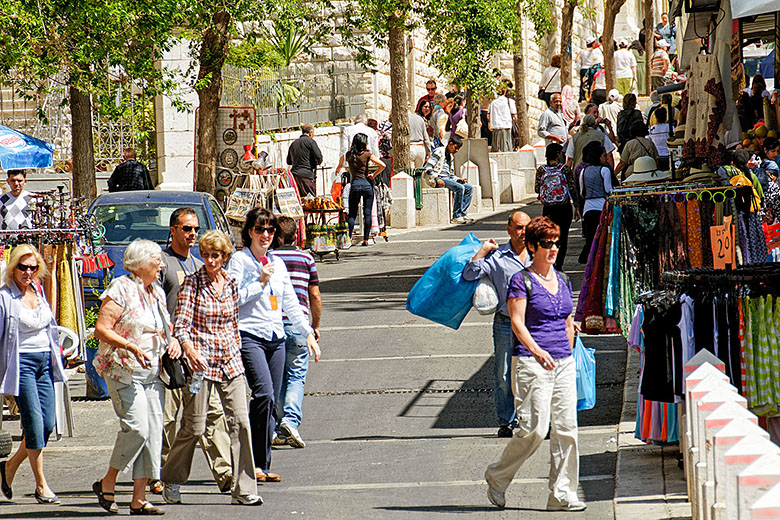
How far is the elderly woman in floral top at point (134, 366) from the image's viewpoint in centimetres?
828

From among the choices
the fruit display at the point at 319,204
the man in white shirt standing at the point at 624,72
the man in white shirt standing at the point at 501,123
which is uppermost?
the man in white shirt standing at the point at 624,72

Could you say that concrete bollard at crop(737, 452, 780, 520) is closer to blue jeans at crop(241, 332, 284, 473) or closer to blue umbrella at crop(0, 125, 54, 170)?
blue jeans at crop(241, 332, 284, 473)

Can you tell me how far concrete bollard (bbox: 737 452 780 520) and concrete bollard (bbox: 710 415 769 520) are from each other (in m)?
0.50

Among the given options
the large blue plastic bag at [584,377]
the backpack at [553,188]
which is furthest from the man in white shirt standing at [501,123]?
the large blue plastic bag at [584,377]

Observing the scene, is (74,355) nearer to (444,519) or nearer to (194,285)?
(194,285)

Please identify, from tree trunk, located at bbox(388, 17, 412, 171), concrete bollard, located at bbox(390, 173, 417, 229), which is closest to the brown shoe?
concrete bollard, located at bbox(390, 173, 417, 229)

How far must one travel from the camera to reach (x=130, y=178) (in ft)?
65.8

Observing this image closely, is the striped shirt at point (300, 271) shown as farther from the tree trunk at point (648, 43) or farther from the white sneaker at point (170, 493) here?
the tree trunk at point (648, 43)

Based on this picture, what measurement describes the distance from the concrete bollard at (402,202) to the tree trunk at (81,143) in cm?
871

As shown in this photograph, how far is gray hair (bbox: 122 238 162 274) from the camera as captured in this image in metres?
8.42

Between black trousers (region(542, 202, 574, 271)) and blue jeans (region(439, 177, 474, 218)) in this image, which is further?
blue jeans (region(439, 177, 474, 218))

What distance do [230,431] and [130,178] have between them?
12086mm

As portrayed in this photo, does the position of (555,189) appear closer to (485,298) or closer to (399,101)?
(485,298)

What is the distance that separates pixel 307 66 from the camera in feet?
117
